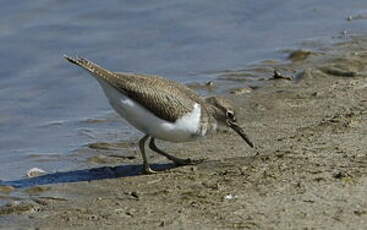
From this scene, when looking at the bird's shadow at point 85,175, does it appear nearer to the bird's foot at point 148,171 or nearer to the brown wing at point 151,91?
the bird's foot at point 148,171

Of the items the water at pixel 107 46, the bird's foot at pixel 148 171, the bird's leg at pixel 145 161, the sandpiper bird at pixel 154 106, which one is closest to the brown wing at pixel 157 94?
the sandpiper bird at pixel 154 106

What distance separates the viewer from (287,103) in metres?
10.6

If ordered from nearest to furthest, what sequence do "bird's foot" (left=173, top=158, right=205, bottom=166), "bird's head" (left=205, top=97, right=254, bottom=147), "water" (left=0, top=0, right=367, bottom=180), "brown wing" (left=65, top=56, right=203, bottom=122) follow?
"brown wing" (left=65, top=56, right=203, bottom=122) < "bird's foot" (left=173, top=158, right=205, bottom=166) < "bird's head" (left=205, top=97, right=254, bottom=147) < "water" (left=0, top=0, right=367, bottom=180)

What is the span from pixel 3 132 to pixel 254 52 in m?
3.91

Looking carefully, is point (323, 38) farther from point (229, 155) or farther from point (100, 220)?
point (100, 220)

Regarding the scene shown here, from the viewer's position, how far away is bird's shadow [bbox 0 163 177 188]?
866 cm

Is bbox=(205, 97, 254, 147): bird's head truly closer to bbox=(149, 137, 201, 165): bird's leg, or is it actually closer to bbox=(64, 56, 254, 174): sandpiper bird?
bbox=(64, 56, 254, 174): sandpiper bird

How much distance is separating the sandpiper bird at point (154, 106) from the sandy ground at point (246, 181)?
1.06 ft

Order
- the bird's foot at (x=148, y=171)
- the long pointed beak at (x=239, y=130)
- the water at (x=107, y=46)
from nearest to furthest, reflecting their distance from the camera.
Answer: the bird's foot at (x=148, y=171) < the long pointed beak at (x=239, y=130) < the water at (x=107, y=46)

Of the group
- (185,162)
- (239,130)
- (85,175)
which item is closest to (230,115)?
(239,130)

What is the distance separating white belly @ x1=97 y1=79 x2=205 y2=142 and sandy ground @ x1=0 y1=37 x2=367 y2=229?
33 centimetres

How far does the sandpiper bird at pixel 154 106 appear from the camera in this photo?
8.65 m

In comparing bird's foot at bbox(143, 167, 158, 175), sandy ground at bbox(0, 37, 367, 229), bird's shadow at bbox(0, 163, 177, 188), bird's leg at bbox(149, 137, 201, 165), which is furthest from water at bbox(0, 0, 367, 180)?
bird's foot at bbox(143, 167, 158, 175)

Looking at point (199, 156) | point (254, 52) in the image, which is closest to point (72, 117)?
point (199, 156)
